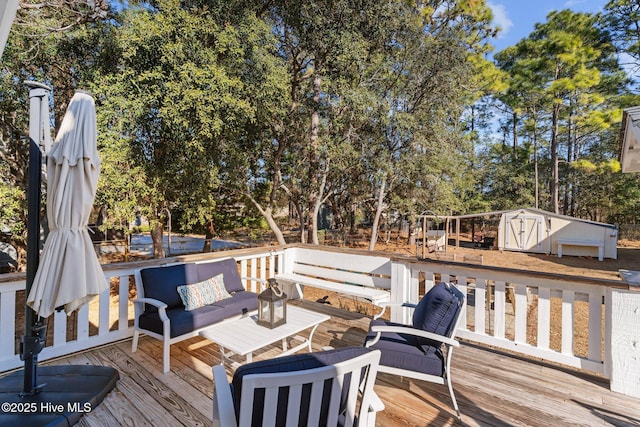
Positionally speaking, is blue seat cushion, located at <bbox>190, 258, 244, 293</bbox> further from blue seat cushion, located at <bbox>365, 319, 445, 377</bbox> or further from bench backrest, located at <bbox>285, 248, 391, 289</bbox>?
blue seat cushion, located at <bbox>365, 319, 445, 377</bbox>

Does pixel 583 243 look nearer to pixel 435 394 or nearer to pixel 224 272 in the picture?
pixel 435 394

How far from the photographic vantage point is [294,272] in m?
5.17

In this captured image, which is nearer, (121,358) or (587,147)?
(121,358)

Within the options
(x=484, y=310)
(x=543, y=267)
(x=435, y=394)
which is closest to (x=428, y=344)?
(x=435, y=394)

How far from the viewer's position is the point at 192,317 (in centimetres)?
302

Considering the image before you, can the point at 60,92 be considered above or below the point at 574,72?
below

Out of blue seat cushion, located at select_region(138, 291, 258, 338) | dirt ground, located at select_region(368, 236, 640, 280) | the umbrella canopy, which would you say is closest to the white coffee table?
blue seat cushion, located at select_region(138, 291, 258, 338)

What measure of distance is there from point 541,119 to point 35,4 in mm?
22513

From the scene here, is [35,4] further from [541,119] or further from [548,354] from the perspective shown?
[541,119]

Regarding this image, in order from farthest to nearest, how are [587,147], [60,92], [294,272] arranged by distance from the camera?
[587,147] < [60,92] < [294,272]

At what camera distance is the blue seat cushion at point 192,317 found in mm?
2902

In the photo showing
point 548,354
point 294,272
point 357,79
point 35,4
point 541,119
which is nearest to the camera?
point 548,354

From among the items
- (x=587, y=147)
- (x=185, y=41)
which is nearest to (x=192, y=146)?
(x=185, y=41)

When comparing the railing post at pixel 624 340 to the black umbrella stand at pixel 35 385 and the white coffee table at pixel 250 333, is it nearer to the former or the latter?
the white coffee table at pixel 250 333
